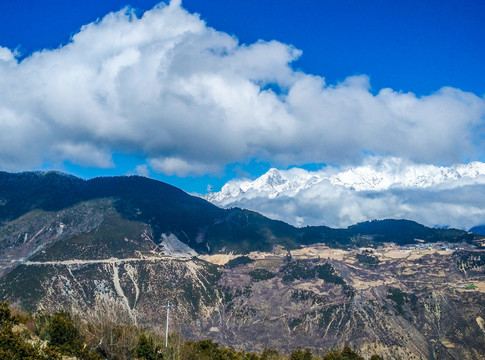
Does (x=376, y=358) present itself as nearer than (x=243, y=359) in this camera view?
No

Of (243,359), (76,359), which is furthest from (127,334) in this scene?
(243,359)

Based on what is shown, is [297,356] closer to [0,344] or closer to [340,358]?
[340,358]

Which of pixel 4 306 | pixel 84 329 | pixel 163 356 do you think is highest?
pixel 4 306

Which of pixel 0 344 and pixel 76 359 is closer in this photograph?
pixel 0 344

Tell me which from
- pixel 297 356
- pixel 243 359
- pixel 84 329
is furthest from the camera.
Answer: pixel 297 356

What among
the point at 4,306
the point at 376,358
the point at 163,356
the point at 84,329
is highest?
the point at 4,306

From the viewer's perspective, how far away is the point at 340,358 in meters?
105

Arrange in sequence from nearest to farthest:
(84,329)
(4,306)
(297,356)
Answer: (4,306), (84,329), (297,356)

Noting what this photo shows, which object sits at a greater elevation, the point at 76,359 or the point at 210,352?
the point at 76,359

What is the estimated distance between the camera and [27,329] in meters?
64.3

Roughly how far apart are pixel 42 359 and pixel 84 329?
25998 mm

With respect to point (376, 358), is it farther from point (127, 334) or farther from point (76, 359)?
point (76, 359)

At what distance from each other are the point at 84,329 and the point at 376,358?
3139 inches

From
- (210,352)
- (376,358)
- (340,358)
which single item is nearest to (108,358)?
(210,352)
